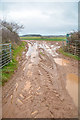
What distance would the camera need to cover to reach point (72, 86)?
4.31 m

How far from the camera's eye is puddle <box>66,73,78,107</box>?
3600mm

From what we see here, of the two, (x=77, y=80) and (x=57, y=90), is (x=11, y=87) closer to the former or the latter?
(x=57, y=90)

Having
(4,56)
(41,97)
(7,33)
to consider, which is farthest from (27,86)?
(7,33)

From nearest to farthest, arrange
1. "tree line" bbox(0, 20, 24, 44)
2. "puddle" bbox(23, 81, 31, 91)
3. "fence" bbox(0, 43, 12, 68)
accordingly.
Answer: "puddle" bbox(23, 81, 31, 91) → "fence" bbox(0, 43, 12, 68) → "tree line" bbox(0, 20, 24, 44)

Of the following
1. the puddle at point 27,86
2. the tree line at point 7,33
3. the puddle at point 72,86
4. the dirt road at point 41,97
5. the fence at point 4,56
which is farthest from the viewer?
the tree line at point 7,33

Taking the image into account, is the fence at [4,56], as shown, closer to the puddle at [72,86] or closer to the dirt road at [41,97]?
the dirt road at [41,97]

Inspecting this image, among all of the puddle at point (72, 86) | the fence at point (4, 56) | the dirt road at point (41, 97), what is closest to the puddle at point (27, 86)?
the dirt road at point (41, 97)

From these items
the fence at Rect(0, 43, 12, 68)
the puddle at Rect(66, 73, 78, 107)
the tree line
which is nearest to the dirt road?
the puddle at Rect(66, 73, 78, 107)

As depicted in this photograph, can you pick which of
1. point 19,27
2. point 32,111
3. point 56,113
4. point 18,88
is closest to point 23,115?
point 32,111

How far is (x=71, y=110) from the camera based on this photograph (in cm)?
290

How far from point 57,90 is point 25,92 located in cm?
134

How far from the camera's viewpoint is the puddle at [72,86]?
3.60 metres

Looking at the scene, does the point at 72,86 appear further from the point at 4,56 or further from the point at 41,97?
the point at 4,56

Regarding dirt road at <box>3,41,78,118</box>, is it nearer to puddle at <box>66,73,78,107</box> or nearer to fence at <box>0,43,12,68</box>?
puddle at <box>66,73,78,107</box>
